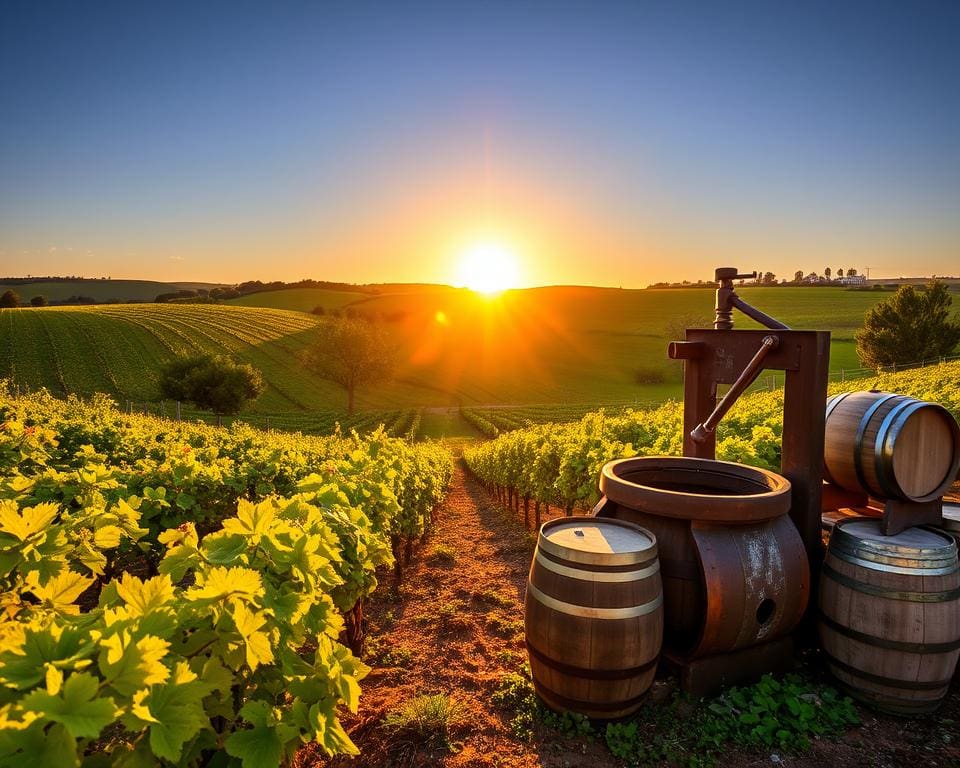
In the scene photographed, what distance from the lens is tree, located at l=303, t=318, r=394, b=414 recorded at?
157ft

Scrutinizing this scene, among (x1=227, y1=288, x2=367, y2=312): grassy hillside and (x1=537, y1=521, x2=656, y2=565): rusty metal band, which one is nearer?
(x1=537, y1=521, x2=656, y2=565): rusty metal band

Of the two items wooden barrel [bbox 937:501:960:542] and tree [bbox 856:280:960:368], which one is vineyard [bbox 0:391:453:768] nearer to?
wooden barrel [bbox 937:501:960:542]

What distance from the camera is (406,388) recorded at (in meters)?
54.6

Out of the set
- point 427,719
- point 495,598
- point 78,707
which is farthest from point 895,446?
point 78,707

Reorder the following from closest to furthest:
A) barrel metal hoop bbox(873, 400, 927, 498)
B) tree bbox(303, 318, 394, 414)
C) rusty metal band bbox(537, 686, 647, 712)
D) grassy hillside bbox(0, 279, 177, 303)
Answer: rusty metal band bbox(537, 686, 647, 712), barrel metal hoop bbox(873, 400, 927, 498), tree bbox(303, 318, 394, 414), grassy hillside bbox(0, 279, 177, 303)

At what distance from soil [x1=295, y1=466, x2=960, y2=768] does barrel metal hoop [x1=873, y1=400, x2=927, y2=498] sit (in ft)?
4.74

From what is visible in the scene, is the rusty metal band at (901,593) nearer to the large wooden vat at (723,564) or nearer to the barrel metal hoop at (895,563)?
the barrel metal hoop at (895,563)

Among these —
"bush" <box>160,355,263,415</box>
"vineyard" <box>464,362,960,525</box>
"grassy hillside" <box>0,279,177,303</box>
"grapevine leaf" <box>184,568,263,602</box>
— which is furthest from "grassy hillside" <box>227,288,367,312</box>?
Result: "grapevine leaf" <box>184,568,263,602</box>

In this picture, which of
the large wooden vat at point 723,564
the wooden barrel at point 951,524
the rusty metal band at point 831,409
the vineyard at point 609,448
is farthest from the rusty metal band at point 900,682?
the vineyard at point 609,448

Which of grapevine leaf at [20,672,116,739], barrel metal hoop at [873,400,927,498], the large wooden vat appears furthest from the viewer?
barrel metal hoop at [873,400,927,498]

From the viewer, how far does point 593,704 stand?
3.07m

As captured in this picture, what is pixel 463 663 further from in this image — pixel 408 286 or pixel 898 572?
pixel 408 286

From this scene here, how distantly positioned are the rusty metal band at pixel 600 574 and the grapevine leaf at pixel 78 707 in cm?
228

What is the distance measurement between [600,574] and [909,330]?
52.8 m
